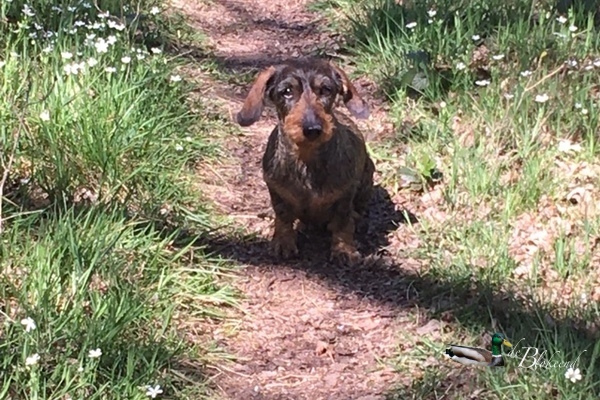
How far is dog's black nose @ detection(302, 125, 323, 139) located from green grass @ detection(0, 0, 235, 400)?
0.77 meters

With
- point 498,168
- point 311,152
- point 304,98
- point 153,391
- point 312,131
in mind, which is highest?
point 304,98

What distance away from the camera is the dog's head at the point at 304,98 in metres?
4.14

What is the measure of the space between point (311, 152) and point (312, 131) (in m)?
0.30

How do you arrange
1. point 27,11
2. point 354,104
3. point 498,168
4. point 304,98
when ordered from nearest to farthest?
point 304,98 → point 354,104 → point 498,168 → point 27,11

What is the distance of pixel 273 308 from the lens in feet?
13.9

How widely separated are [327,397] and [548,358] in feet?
2.77

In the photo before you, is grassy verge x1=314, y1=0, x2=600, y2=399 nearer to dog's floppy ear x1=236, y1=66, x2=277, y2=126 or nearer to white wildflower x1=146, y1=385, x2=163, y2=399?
white wildflower x1=146, y1=385, x2=163, y2=399

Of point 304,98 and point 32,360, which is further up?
point 304,98

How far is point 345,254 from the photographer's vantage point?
Result: 4.62 m

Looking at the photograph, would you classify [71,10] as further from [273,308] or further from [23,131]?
[273,308]

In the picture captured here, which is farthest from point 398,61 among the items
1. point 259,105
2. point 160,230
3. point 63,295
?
point 63,295

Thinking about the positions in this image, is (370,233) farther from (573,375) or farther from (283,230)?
(573,375)

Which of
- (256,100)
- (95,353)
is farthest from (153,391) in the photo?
(256,100)

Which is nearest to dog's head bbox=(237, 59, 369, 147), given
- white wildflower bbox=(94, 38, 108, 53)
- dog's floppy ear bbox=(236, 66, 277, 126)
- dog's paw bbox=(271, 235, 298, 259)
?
dog's floppy ear bbox=(236, 66, 277, 126)
